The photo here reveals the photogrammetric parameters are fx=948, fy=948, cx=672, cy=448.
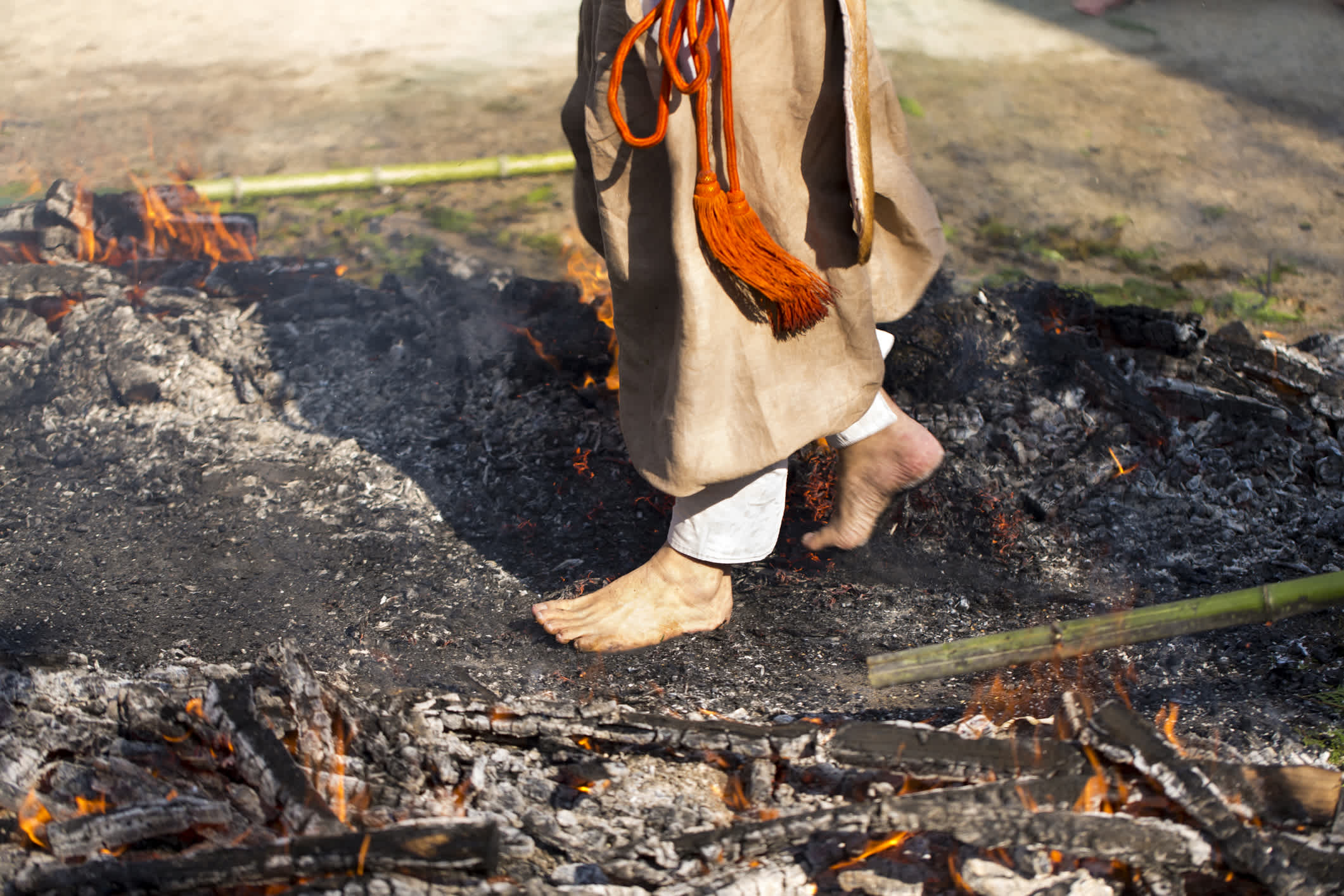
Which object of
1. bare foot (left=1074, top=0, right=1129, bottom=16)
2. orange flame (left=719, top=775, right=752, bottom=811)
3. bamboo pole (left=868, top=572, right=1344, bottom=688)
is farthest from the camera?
A: bare foot (left=1074, top=0, right=1129, bottom=16)

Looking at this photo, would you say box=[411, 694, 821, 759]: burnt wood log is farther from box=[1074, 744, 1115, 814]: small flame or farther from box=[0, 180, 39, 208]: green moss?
box=[0, 180, 39, 208]: green moss

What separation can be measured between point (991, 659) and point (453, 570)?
5.13ft

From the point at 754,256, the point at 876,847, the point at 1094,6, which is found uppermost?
the point at 1094,6

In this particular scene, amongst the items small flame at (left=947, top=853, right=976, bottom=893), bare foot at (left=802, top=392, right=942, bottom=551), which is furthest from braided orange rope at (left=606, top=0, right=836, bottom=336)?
small flame at (left=947, top=853, right=976, bottom=893)

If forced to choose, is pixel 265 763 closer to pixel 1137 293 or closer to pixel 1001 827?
pixel 1001 827

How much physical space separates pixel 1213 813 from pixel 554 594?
5.69 ft

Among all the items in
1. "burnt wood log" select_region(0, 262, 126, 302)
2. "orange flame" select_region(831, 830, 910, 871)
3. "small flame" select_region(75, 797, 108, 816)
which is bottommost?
"orange flame" select_region(831, 830, 910, 871)

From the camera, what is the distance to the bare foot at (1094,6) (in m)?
8.23

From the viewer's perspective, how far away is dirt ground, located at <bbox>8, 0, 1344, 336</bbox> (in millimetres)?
5133

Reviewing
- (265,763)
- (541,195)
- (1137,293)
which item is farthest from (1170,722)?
(541,195)

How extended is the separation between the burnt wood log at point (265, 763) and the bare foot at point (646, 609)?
2.80 feet

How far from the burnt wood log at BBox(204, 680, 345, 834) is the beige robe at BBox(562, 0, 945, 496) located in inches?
39.5

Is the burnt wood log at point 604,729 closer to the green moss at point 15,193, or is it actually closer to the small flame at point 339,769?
the small flame at point 339,769

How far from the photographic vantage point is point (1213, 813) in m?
1.66
